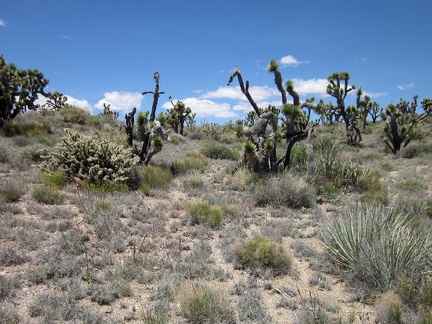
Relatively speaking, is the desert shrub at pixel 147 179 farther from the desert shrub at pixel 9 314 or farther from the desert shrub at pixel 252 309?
the desert shrub at pixel 9 314

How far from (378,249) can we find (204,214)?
380 centimetres

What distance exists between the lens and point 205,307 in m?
4.21

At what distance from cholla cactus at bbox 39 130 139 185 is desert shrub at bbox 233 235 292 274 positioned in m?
4.93

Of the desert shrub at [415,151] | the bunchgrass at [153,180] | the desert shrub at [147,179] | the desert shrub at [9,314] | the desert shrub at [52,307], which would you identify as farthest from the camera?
the desert shrub at [415,151]

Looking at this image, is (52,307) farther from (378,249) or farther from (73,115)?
(73,115)

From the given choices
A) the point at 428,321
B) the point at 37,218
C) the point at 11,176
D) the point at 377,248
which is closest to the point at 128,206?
the point at 37,218

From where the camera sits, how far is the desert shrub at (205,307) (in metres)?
4.16

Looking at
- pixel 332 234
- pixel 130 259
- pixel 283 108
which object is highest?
pixel 283 108

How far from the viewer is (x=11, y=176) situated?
32.3ft

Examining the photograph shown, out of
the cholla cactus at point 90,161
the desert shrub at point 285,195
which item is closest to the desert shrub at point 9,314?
the cholla cactus at point 90,161

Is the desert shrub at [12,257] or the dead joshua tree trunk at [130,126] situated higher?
the dead joshua tree trunk at [130,126]

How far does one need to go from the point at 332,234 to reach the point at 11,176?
8705 mm

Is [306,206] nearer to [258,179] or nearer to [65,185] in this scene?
[258,179]

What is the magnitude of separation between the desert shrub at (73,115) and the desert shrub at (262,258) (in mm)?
21000
